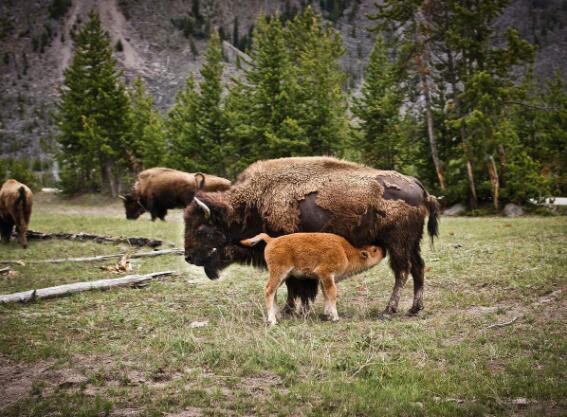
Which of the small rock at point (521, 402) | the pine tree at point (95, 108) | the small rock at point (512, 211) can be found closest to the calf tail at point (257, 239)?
the small rock at point (521, 402)

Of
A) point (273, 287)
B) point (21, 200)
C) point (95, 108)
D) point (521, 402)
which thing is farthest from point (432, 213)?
point (95, 108)

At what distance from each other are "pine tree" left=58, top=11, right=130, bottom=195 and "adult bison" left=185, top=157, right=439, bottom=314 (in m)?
→ 36.0

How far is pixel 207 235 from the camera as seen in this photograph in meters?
9.71

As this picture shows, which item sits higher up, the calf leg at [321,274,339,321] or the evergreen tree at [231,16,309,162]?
the evergreen tree at [231,16,309,162]

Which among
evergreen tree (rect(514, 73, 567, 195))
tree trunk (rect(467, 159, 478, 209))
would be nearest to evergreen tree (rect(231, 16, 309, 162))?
tree trunk (rect(467, 159, 478, 209))

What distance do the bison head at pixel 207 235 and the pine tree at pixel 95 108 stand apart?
35.9m

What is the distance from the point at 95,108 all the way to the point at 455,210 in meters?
30.1

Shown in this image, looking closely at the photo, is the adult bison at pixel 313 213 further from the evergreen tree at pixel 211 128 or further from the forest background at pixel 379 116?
the evergreen tree at pixel 211 128

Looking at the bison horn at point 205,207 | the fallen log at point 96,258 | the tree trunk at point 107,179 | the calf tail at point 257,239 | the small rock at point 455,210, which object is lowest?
the tree trunk at point 107,179

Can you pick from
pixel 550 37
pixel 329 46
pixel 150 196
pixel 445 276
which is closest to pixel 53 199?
pixel 150 196

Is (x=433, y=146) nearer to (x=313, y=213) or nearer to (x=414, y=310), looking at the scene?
(x=313, y=213)

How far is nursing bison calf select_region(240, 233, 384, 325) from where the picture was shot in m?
8.13

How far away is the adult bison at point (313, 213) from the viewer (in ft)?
29.0

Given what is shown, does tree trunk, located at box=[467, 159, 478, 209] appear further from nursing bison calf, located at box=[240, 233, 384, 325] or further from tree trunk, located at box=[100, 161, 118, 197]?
tree trunk, located at box=[100, 161, 118, 197]
